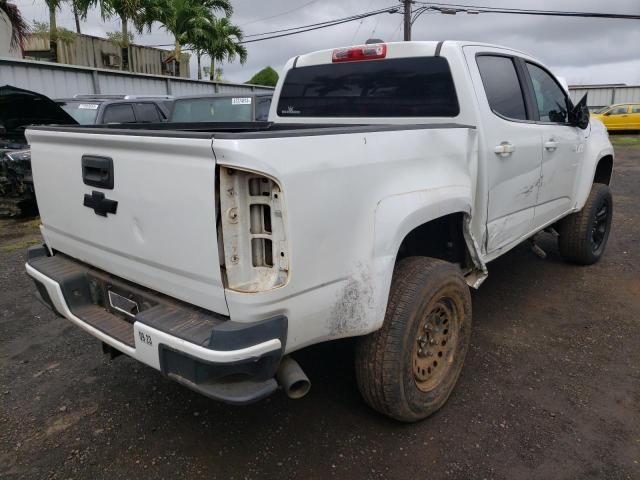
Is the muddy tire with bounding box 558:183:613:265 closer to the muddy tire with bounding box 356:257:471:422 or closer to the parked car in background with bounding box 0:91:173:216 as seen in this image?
the muddy tire with bounding box 356:257:471:422

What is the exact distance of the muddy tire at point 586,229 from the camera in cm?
492

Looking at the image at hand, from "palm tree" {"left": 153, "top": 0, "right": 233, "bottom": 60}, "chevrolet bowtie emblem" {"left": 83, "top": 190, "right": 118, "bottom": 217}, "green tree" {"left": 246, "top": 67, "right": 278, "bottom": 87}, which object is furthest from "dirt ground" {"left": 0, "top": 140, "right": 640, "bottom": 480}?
"green tree" {"left": 246, "top": 67, "right": 278, "bottom": 87}

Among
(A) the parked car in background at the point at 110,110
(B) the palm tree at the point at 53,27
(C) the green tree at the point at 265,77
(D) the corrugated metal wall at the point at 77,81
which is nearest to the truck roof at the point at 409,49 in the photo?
(A) the parked car in background at the point at 110,110

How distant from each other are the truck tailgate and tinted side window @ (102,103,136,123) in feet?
21.1

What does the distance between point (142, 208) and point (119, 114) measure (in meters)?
7.61

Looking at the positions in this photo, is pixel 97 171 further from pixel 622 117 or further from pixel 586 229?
pixel 622 117

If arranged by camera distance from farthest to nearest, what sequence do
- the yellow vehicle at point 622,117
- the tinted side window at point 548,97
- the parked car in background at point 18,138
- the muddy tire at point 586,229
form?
the yellow vehicle at point 622,117
the parked car in background at point 18,138
the muddy tire at point 586,229
the tinted side window at point 548,97

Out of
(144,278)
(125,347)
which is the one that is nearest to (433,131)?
(144,278)

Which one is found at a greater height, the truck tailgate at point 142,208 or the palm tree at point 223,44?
the palm tree at point 223,44

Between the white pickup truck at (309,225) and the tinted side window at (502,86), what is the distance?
0.02 meters

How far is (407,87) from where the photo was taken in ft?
11.1

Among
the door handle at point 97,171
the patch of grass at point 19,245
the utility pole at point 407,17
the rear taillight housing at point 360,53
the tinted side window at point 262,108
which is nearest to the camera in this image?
the door handle at point 97,171

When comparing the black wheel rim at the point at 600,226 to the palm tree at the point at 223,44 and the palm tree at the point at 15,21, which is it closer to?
the palm tree at the point at 15,21

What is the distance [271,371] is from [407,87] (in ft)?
7.01
